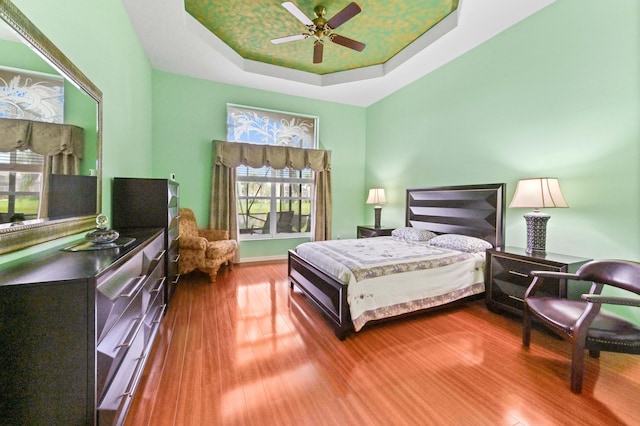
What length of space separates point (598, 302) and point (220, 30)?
4687 millimetres

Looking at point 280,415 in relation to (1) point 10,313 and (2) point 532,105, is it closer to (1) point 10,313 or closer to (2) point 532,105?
(1) point 10,313

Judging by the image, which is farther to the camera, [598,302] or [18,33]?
[598,302]

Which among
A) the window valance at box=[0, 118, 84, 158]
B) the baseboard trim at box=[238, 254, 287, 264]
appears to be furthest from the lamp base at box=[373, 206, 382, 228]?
A: the window valance at box=[0, 118, 84, 158]

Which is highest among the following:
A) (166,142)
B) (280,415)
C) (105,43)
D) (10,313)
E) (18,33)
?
(105,43)

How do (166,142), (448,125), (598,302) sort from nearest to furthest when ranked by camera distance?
(598,302)
(448,125)
(166,142)

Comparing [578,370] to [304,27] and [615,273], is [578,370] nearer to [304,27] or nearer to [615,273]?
[615,273]

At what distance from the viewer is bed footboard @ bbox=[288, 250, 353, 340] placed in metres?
2.24

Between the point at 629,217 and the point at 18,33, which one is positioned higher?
the point at 18,33

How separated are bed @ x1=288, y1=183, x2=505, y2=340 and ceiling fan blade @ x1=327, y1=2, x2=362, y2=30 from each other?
246 cm

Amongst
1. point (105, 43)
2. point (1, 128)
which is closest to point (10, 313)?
point (1, 128)

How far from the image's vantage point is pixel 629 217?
2.18 m

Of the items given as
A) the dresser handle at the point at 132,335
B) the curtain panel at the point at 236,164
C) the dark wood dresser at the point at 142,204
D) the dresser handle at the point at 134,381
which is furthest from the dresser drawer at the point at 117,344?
the curtain panel at the point at 236,164

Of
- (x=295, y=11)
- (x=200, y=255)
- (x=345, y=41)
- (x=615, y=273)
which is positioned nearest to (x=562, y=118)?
(x=615, y=273)

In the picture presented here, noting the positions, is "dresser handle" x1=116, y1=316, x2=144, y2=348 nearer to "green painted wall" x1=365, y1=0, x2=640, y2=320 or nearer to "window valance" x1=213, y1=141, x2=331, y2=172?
"window valance" x1=213, y1=141, x2=331, y2=172
